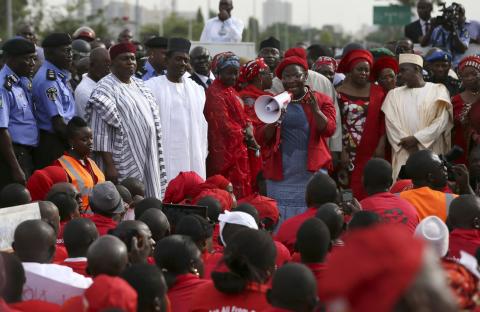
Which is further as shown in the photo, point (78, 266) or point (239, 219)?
point (239, 219)

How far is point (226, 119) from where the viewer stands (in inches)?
397

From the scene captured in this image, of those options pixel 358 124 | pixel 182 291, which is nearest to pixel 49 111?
pixel 358 124

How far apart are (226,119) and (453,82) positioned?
9.60 feet

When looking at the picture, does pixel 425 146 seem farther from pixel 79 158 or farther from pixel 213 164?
pixel 79 158

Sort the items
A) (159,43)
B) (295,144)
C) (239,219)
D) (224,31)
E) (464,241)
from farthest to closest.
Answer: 1. (224,31)
2. (159,43)
3. (295,144)
4. (239,219)
5. (464,241)

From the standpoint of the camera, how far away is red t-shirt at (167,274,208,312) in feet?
16.9

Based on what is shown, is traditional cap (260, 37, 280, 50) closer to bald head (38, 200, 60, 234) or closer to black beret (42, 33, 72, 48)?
black beret (42, 33, 72, 48)

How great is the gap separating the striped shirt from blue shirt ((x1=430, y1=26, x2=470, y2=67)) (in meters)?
5.25

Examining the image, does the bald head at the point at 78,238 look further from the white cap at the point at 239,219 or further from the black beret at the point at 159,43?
the black beret at the point at 159,43

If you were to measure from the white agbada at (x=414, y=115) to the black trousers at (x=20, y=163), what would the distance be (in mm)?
3454

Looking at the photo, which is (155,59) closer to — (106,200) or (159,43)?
(159,43)

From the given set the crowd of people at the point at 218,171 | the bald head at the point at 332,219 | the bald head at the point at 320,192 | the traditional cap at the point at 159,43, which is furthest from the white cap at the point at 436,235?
the traditional cap at the point at 159,43

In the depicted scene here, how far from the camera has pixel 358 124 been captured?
33.5ft

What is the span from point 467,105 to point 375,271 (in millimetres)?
7951
